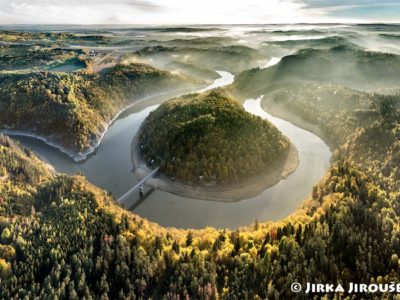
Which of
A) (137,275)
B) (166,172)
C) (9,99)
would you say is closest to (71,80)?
(9,99)

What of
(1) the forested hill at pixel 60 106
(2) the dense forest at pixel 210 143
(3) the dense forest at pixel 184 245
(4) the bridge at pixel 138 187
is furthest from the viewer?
(1) the forested hill at pixel 60 106

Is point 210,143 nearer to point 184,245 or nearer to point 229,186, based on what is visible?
point 229,186

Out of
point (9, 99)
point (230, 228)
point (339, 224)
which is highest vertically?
point (9, 99)

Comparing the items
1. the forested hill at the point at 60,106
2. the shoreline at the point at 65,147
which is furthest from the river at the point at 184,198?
the forested hill at the point at 60,106

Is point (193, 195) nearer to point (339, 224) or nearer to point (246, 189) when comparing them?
point (246, 189)

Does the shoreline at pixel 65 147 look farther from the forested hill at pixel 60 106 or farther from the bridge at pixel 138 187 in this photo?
the bridge at pixel 138 187

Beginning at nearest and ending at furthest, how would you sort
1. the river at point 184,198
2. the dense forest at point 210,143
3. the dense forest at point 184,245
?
the dense forest at point 184,245
the river at point 184,198
the dense forest at point 210,143

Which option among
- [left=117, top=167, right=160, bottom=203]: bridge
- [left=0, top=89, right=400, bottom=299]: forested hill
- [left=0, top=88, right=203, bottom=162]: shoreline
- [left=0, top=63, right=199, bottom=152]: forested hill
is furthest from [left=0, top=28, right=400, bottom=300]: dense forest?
[left=0, top=63, right=199, bottom=152]: forested hill
